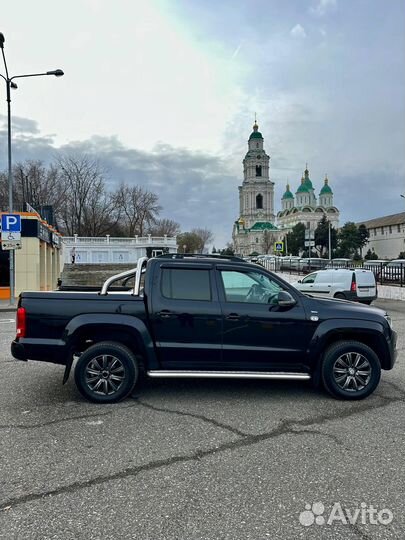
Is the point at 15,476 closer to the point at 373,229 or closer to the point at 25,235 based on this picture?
the point at 25,235

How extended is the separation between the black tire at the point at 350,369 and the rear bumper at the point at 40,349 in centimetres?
326

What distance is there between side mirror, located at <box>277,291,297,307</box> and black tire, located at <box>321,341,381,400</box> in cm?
76

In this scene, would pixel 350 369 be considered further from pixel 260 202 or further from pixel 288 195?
pixel 288 195

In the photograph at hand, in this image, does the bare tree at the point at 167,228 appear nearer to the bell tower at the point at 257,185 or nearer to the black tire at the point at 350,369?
the bell tower at the point at 257,185

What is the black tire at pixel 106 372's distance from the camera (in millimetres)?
4570

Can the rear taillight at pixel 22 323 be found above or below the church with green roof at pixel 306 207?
below

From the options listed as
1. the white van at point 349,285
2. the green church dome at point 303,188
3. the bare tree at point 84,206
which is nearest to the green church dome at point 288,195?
the green church dome at point 303,188

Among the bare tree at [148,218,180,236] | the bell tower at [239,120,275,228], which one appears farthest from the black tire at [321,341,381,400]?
the bell tower at [239,120,275,228]

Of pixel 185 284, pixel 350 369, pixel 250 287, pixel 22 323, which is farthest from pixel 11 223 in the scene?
pixel 350 369

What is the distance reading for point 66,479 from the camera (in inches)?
117

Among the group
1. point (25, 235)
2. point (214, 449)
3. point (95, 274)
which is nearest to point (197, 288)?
point (214, 449)

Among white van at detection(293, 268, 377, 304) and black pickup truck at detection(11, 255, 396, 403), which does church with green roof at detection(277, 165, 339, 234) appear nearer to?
white van at detection(293, 268, 377, 304)

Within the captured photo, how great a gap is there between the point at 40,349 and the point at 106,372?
0.85 m

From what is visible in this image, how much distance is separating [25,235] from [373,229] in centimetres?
8538
